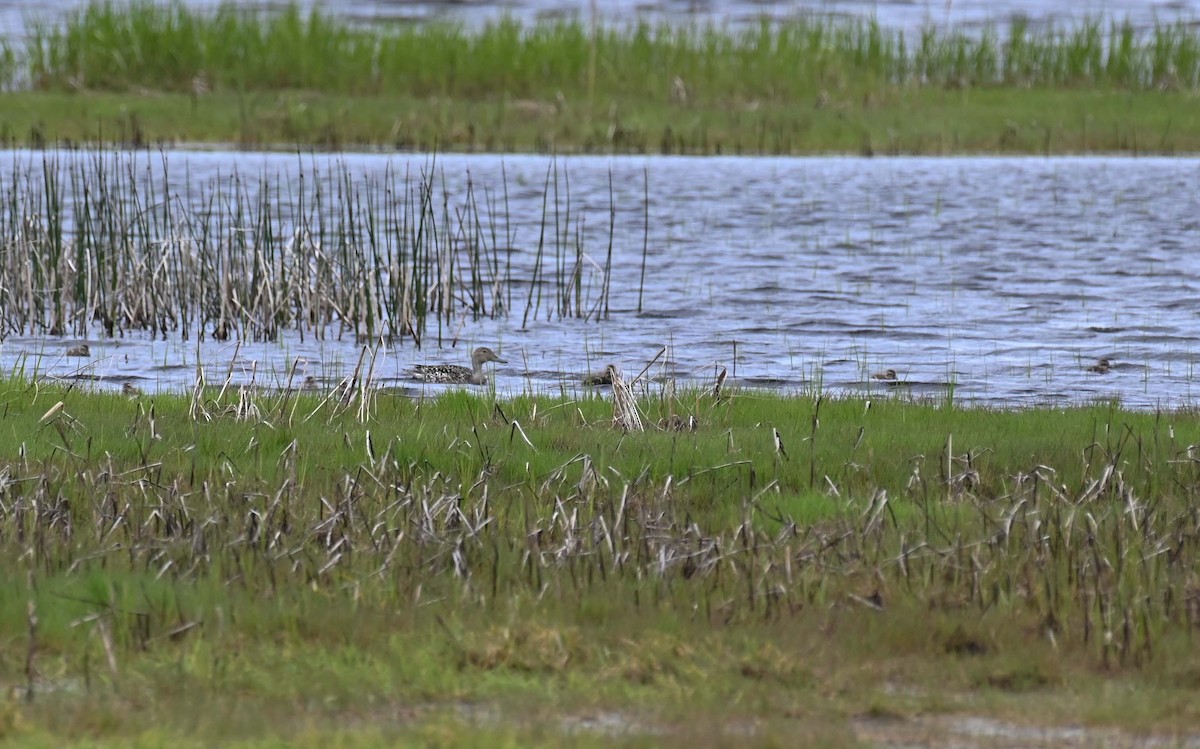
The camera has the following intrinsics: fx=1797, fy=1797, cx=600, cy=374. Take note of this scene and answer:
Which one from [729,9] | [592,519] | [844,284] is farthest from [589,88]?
[592,519]

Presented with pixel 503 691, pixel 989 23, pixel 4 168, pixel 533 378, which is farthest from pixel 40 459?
pixel 989 23

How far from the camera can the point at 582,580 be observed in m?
6.61

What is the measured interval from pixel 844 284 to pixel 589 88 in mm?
12563

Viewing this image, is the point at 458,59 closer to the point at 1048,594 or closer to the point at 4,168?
the point at 4,168

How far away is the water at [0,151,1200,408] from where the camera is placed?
12.1 m

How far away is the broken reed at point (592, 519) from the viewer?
6.35m

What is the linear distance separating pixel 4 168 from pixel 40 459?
17333mm

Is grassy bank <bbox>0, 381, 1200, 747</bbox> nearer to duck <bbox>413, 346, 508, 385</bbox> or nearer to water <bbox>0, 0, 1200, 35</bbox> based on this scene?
duck <bbox>413, 346, 508, 385</bbox>

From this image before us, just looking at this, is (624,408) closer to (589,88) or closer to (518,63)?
(589,88)

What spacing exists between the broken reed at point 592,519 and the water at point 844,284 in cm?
143

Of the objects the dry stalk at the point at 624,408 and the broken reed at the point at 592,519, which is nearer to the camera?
the broken reed at the point at 592,519

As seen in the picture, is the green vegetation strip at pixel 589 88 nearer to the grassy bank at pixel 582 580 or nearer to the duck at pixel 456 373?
the duck at pixel 456 373

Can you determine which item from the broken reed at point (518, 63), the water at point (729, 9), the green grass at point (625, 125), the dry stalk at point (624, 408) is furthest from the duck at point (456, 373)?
the water at point (729, 9)

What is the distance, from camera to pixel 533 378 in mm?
12023
